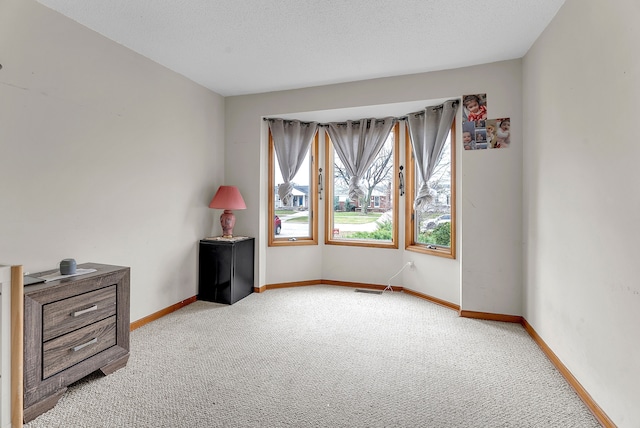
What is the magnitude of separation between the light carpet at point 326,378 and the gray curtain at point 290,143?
187cm

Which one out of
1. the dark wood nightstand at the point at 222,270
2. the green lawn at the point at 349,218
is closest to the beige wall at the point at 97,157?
the dark wood nightstand at the point at 222,270

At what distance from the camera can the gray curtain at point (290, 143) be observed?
4188 millimetres

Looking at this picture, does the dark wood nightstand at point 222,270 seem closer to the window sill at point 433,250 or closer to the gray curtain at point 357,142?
the gray curtain at point 357,142

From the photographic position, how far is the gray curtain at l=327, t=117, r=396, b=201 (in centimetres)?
407

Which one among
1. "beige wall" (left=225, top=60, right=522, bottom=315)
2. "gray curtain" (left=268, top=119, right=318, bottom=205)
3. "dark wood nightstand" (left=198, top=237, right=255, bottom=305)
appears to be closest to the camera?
"beige wall" (left=225, top=60, right=522, bottom=315)

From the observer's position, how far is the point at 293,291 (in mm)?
4125

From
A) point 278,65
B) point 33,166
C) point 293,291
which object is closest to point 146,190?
point 33,166

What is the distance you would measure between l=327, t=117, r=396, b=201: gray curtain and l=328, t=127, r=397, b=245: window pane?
140 millimetres

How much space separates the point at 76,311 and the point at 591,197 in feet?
10.2

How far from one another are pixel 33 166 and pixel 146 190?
0.93m

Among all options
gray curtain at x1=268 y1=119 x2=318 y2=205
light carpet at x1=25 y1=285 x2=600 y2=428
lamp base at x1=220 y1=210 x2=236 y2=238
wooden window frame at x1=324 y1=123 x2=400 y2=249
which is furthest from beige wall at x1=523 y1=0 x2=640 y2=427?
lamp base at x1=220 y1=210 x2=236 y2=238

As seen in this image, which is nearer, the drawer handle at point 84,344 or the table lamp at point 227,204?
the drawer handle at point 84,344

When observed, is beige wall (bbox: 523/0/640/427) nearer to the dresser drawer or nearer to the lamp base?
the dresser drawer

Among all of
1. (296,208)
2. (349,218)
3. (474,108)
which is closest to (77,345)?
(296,208)
